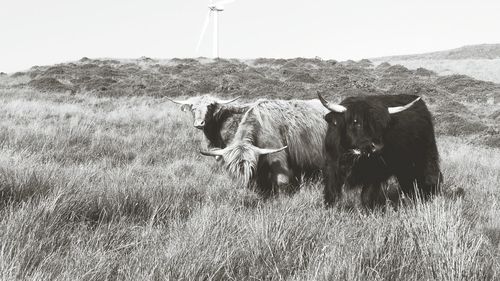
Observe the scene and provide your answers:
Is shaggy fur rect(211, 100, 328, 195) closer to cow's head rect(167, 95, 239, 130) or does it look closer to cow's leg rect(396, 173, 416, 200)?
cow's head rect(167, 95, 239, 130)

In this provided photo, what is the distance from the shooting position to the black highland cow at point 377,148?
4500 millimetres

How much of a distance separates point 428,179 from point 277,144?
189 centimetres

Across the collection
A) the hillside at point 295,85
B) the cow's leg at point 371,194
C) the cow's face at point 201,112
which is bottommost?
the hillside at point 295,85

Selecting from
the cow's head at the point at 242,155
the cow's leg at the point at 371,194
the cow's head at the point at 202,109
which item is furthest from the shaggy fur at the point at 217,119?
the cow's leg at the point at 371,194

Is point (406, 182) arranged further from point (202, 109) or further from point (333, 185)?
point (202, 109)

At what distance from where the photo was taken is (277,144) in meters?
5.92

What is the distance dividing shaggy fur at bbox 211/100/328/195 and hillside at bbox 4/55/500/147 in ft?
31.4

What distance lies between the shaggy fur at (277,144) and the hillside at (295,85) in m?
9.57

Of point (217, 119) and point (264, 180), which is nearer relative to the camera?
point (264, 180)

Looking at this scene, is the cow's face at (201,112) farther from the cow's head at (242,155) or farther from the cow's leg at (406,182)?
the cow's leg at (406,182)

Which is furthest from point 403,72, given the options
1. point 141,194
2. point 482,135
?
point 141,194

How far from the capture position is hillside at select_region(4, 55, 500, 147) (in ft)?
59.7

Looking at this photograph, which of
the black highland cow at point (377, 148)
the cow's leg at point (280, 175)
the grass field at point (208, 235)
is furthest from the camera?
the cow's leg at point (280, 175)

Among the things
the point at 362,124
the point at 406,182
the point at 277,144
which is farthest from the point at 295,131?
the point at 362,124
